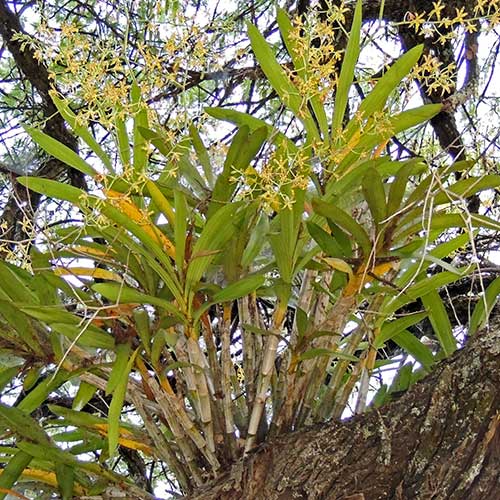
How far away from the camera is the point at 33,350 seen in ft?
2.54

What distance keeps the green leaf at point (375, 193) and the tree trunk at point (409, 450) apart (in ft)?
0.48

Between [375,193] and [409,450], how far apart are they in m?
0.23

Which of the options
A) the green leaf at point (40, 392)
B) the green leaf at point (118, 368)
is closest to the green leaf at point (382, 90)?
the green leaf at point (118, 368)

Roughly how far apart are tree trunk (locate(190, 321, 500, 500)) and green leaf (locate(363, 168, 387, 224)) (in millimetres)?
146

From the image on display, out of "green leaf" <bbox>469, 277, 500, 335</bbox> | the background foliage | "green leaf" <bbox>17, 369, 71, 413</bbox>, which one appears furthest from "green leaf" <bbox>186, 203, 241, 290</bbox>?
"green leaf" <bbox>469, 277, 500, 335</bbox>

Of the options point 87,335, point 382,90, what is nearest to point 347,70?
point 382,90

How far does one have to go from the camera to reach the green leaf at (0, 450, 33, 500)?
77 cm

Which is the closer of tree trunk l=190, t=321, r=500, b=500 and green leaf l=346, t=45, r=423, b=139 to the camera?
tree trunk l=190, t=321, r=500, b=500

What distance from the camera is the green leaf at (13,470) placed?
2.52 feet

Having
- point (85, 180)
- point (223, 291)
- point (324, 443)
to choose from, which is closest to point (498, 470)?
point (324, 443)

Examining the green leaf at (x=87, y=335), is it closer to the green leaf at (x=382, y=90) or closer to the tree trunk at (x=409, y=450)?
the tree trunk at (x=409, y=450)

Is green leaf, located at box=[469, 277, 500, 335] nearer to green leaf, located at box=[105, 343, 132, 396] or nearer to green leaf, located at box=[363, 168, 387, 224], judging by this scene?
green leaf, located at box=[363, 168, 387, 224]

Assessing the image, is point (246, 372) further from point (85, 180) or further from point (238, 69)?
point (85, 180)

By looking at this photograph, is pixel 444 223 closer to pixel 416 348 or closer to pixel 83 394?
pixel 416 348
